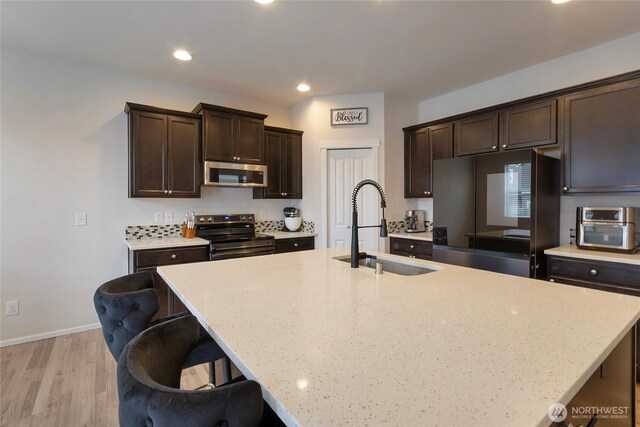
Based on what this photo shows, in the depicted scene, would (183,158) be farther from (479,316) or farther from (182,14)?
(479,316)

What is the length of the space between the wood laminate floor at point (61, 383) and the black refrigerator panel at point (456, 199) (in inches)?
63.4

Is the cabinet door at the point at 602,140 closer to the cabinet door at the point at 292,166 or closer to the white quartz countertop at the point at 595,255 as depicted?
the white quartz countertop at the point at 595,255

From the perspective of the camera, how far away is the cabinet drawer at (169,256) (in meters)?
2.93

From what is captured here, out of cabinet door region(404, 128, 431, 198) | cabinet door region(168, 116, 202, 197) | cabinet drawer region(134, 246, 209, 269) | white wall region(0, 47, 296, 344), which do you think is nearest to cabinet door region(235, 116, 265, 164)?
cabinet door region(168, 116, 202, 197)

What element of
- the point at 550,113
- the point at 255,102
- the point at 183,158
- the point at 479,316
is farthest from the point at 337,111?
the point at 479,316

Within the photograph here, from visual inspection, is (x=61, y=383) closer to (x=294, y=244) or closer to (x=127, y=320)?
(x=127, y=320)

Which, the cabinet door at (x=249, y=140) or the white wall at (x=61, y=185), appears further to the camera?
the cabinet door at (x=249, y=140)

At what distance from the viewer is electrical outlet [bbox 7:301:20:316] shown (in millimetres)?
2912

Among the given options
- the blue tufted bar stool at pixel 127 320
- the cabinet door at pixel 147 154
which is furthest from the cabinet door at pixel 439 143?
the blue tufted bar stool at pixel 127 320

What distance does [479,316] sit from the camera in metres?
1.06

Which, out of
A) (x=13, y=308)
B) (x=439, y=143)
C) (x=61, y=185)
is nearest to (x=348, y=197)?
(x=439, y=143)

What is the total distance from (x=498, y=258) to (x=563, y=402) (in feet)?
8.01
